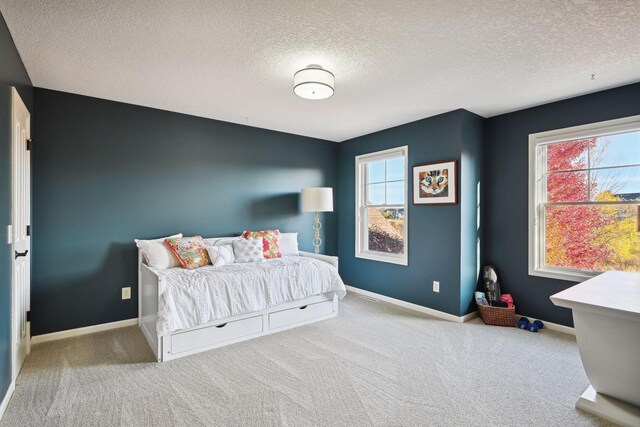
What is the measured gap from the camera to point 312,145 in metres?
4.95

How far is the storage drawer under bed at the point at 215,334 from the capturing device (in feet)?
8.77

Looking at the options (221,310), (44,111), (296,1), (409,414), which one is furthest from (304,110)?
(409,414)

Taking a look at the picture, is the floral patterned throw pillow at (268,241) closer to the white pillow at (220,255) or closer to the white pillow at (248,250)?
the white pillow at (248,250)

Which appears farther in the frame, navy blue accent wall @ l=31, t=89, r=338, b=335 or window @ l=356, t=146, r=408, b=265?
window @ l=356, t=146, r=408, b=265

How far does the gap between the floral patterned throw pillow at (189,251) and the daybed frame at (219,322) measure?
12.5 inches

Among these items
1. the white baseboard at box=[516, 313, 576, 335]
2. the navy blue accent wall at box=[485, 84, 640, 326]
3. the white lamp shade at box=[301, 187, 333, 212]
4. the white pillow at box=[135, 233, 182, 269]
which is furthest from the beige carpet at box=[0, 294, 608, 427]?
the white lamp shade at box=[301, 187, 333, 212]

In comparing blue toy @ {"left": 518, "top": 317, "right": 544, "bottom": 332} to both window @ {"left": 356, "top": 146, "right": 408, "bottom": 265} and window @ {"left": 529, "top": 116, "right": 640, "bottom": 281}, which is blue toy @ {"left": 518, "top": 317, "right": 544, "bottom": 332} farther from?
window @ {"left": 356, "top": 146, "right": 408, "bottom": 265}

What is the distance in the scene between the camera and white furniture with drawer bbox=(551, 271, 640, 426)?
1.80 m

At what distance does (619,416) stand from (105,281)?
14.0 ft

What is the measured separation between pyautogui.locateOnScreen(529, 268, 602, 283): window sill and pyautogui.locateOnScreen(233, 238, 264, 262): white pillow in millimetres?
3064

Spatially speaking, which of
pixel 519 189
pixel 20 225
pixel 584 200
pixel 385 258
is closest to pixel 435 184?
pixel 519 189

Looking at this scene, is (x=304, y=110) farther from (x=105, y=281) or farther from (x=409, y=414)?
(x=409, y=414)

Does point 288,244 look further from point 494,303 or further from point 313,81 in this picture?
point 494,303

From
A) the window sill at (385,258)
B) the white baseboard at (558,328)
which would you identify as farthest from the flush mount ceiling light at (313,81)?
the white baseboard at (558,328)
